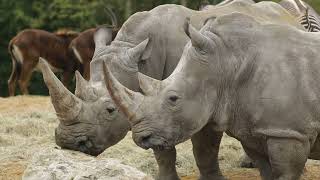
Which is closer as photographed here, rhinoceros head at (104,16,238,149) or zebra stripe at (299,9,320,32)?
rhinoceros head at (104,16,238,149)

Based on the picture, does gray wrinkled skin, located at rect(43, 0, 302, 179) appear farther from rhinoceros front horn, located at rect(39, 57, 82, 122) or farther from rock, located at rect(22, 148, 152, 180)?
rock, located at rect(22, 148, 152, 180)

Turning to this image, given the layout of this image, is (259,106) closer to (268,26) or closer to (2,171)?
(268,26)

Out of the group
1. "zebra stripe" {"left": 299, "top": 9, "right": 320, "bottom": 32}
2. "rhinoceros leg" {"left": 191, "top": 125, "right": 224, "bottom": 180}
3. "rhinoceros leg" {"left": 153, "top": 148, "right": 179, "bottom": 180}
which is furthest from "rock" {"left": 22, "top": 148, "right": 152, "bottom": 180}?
"zebra stripe" {"left": 299, "top": 9, "right": 320, "bottom": 32}

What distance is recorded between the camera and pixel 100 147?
626cm

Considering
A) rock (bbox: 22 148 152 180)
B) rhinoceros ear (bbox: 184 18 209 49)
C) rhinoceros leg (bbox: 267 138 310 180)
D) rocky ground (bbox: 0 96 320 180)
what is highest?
rhinoceros ear (bbox: 184 18 209 49)

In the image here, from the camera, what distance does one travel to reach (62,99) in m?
6.03

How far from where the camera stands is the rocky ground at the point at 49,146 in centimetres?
798

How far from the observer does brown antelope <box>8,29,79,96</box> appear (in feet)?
61.5

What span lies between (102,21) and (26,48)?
7.81 meters

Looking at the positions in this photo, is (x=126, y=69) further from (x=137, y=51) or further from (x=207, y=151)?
(x=207, y=151)

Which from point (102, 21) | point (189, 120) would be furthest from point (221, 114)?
point (102, 21)

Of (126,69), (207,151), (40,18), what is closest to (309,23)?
(207,151)

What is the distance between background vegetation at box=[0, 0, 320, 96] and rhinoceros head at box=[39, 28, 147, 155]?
1902cm

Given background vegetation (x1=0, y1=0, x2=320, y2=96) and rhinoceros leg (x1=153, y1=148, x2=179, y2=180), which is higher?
rhinoceros leg (x1=153, y1=148, x2=179, y2=180)
